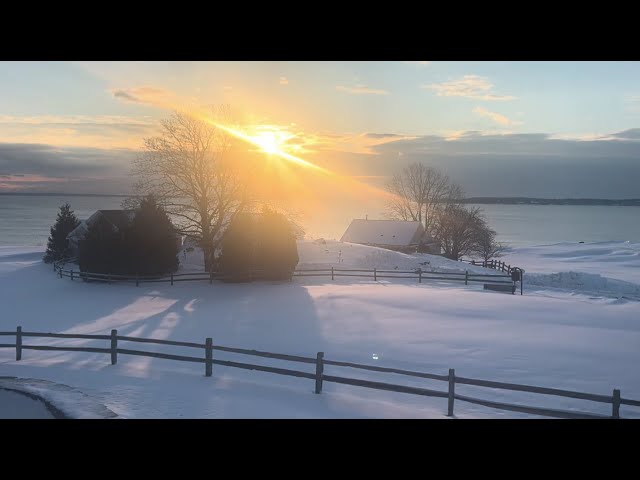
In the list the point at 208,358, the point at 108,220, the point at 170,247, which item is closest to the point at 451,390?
the point at 208,358

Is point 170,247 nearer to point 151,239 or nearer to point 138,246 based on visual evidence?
point 151,239

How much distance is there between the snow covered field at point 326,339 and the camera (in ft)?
37.9

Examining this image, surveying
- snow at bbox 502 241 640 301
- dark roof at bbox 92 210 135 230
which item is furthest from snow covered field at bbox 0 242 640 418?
dark roof at bbox 92 210 135 230

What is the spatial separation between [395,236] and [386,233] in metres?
1.73

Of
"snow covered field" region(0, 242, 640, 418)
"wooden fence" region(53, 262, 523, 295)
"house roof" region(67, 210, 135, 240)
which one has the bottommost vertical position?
"snow covered field" region(0, 242, 640, 418)

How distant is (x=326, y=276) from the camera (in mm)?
36281

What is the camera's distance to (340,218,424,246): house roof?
60.2 meters

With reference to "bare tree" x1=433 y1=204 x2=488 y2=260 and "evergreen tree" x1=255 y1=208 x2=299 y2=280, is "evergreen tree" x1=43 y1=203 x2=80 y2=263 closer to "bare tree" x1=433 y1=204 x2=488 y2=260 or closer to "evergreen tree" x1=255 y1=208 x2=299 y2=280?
"evergreen tree" x1=255 y1=208 x2=299 y2=280

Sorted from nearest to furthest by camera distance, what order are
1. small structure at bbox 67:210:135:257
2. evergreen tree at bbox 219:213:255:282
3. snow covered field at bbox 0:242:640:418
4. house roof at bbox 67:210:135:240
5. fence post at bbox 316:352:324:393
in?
snow covered field at bbox 0:242:640:418 → fence post at bbox 316:352:324:393 → evergreen tree at bbox 219:213:255:282 → small structure at bbox 67:210:135:257 → house roof at bbox 67:210:135:240

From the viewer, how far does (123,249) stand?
34.0 metres

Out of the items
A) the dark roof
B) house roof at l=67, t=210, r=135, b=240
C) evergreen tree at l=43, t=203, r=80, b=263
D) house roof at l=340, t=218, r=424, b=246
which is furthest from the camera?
house roof at l=340, t=218, r=424, b=246
